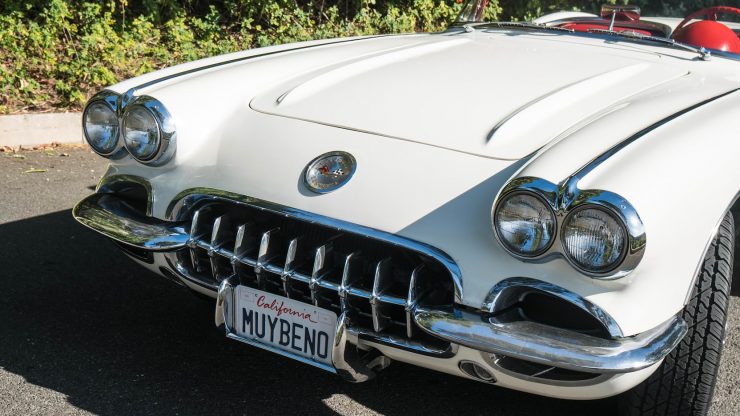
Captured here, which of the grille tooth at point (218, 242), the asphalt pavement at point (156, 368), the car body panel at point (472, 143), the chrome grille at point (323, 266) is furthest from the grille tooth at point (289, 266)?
the asphalt pavement at point (156, 368)

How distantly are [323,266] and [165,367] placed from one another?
80 centimetres

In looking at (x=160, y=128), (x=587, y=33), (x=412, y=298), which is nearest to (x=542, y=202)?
(x=412, y=298)

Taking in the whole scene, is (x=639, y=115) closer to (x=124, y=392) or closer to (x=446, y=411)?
(x=446, y=411)

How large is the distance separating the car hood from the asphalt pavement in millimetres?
847

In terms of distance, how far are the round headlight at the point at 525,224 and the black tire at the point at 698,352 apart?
0.54 metres

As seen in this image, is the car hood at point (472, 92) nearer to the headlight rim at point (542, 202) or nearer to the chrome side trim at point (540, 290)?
the headlight rim at point (542, 202)

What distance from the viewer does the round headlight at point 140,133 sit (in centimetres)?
265

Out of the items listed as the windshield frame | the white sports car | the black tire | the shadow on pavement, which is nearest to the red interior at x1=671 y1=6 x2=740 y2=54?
the windshield frame

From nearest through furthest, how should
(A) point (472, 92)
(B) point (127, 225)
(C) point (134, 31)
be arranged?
(B) point (127, 225), (A) point (472, 92), (C) point (134, 31)

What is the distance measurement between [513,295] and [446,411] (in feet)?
2.17

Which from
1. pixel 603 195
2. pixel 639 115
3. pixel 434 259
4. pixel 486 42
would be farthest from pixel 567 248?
pixel 486 42

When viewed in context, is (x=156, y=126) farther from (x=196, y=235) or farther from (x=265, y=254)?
(x=265, y=254)

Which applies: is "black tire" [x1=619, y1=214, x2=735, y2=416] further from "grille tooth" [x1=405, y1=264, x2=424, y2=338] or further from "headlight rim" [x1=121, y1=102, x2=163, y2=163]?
"headlight rim" [x1=121, y1=102, x2=163, y2=163]

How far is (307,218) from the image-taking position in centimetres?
232
